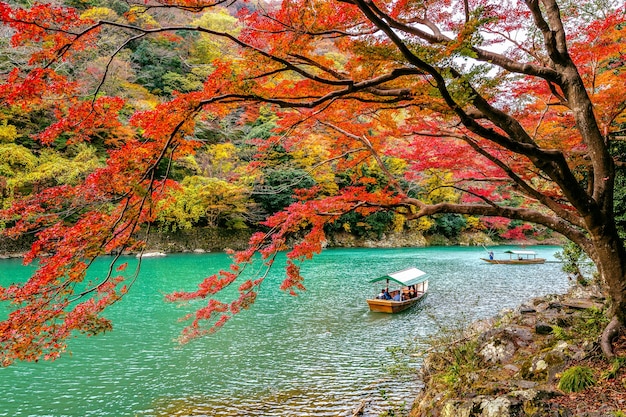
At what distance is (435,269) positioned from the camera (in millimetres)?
22500

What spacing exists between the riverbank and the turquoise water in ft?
4.80

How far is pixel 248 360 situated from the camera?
8906 millimetres

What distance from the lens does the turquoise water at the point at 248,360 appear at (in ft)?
22.5

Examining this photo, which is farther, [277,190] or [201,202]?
[277,190]

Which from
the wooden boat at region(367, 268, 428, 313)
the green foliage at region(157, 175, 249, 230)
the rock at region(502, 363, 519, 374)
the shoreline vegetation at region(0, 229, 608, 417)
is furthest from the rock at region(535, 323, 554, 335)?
the green foliage at region(157, 175, 249, 230)

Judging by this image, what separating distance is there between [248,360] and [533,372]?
6.14 metres

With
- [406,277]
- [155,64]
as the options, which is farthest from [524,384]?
[155,64]

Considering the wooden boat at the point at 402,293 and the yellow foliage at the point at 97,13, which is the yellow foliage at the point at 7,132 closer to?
the yellow foliage at the point at 97,13

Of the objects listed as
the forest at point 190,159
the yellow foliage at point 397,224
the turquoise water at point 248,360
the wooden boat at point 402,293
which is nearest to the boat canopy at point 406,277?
the wooden boat at point 402,293

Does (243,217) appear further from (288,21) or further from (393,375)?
(288,21)

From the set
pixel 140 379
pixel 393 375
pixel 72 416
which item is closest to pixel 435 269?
pixel 393 375

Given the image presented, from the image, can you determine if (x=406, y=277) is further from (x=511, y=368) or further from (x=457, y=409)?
(x=457, y=409)

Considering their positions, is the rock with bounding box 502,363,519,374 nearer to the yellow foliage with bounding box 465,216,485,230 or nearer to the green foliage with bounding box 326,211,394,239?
the green foliage with bounding box 326,211,394,239

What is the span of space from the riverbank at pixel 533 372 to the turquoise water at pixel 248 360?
4.80 ft
